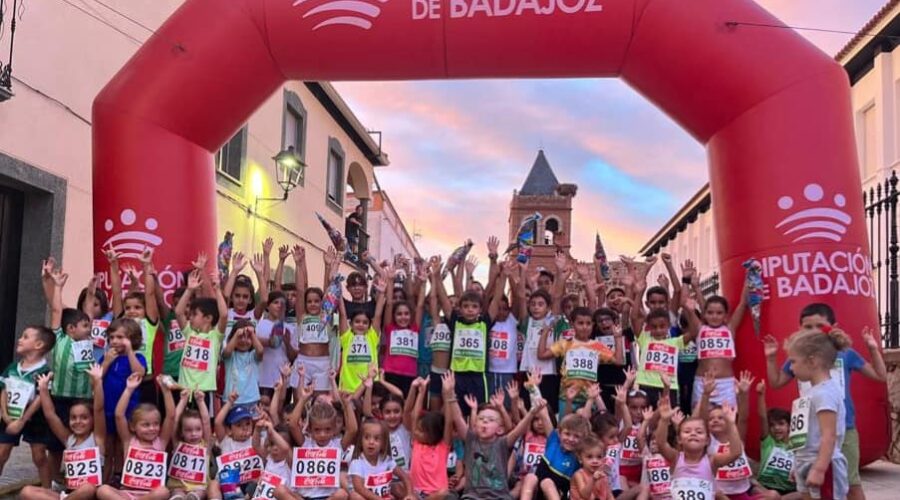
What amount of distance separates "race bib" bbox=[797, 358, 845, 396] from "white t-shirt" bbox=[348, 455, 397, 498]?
8.72ft

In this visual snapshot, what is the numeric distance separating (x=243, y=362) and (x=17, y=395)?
5.22ft

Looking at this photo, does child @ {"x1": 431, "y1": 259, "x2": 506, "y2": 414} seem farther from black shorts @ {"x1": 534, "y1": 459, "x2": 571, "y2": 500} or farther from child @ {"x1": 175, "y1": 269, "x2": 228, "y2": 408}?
child @ {"x1": 175, "y1": 269, "x2": 228, "y2": 408}

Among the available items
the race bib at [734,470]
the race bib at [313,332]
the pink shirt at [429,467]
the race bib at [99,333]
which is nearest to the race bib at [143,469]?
the race bib at [99,333]

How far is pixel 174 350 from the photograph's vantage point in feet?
20.7

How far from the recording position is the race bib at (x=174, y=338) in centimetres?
629

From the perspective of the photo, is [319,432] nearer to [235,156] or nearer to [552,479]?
[552,479]

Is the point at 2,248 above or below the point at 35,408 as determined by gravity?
above

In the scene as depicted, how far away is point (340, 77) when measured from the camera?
6.91 meters

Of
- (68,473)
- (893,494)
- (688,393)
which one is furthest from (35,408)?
(893,494)

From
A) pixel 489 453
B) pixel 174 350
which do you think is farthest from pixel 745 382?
pixel 174 350

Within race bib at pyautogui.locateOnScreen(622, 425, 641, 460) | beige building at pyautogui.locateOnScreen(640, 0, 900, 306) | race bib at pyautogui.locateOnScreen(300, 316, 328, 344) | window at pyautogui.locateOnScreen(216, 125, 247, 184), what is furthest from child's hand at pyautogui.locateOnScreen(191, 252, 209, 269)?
beige building at pyautogui.locateOnScreen(640, 0, 900, 306)

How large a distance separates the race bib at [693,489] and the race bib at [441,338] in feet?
7.73

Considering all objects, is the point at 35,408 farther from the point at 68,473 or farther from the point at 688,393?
the point at 688,393

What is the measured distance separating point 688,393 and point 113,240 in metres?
4.81
